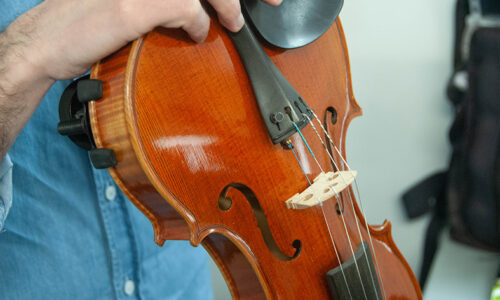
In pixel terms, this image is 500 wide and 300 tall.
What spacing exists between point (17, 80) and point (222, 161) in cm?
23

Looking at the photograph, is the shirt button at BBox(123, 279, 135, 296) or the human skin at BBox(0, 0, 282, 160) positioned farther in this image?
the shirt button at BBox(123, 279, 135, 296)

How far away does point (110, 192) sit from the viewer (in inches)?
26.1

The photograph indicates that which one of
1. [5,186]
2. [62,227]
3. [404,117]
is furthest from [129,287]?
[404,117]

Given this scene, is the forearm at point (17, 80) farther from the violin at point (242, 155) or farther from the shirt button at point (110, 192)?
the shirt button at point (110, 192)

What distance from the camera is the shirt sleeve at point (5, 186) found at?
506 millimetres

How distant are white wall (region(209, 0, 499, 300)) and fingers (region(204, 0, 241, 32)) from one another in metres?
0.82

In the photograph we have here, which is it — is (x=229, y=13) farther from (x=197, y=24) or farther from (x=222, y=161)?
(x=222, y=161)

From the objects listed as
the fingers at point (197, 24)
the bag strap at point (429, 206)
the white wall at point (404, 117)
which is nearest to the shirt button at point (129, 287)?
the fingers at point (197, 24)

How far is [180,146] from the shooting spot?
0.46 metres

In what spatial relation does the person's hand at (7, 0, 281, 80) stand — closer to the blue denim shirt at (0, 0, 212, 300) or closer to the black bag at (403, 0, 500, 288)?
the blue denim shirt at (0, 0, 212, 300)

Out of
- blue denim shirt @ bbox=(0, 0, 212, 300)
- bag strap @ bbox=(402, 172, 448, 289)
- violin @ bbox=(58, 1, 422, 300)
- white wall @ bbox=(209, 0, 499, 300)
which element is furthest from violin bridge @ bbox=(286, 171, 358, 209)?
bag strap @ bbox=(402, 172, 448, 289)

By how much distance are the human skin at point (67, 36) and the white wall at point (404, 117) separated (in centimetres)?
91

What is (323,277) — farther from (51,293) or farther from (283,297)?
(51,293)

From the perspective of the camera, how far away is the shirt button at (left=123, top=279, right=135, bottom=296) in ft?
2.26
